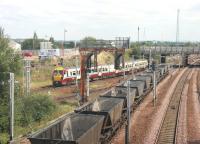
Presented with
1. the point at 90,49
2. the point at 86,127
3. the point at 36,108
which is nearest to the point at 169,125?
the point at 36,108

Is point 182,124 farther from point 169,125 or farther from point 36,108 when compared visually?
point 36,108

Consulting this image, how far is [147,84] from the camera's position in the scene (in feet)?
150

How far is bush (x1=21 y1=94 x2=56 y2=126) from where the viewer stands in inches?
1218

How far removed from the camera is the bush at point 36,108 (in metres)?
30.9

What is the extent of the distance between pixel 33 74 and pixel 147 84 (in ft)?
104

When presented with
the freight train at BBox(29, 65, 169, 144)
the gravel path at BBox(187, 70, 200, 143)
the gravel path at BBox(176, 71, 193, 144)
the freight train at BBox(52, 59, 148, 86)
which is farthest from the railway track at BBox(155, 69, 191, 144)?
the freight train at BBox(52, 59, 148, 86)

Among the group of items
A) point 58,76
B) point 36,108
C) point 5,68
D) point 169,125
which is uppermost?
point 5,68

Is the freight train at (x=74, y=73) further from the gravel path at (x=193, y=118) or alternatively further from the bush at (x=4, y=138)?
the bush at (x=4, y=138)

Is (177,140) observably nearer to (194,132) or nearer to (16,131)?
(194,132)

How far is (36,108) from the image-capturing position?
33.2 m

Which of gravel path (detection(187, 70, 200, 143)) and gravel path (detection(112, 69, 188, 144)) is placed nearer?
gravel path (detection(112, 69, 188, 144))

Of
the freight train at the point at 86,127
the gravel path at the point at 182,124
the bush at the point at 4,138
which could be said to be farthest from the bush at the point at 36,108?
the gravel path at the point at 182,124

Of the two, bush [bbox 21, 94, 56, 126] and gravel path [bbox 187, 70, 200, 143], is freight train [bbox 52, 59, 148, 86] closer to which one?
bush [bbox 21, 94, 56, 126]

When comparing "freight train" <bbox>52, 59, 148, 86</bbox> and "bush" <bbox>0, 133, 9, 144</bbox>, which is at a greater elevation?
"freight train" <bbox>52, 59, 148, 86</bbox>
